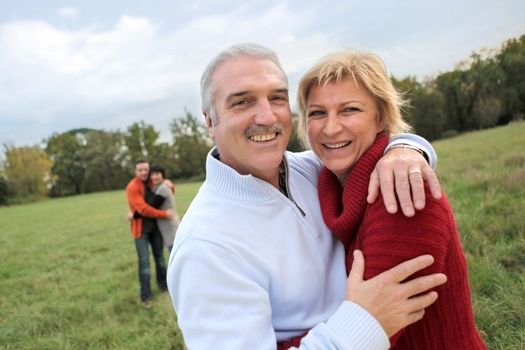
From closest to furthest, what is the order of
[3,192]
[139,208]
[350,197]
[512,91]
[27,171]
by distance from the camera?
[350,197], [139,208], [512,91], [3,192], [27,171]

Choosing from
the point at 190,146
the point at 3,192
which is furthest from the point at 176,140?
the point at 3,192

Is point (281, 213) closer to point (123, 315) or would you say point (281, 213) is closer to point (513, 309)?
point (513, 309)

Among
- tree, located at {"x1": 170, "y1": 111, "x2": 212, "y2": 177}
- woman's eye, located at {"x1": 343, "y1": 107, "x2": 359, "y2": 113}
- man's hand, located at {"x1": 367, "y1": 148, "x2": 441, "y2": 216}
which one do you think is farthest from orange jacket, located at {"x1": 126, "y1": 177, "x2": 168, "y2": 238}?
tree, located at {"x1": 170, "y1": 111, "x2": 212, "y2": 177}

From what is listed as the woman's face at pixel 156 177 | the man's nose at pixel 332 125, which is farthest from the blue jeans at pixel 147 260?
the man's nose at pixel 332 125

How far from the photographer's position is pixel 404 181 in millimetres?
1407

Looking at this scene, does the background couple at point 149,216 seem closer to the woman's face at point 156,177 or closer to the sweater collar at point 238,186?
the woman's face at point 156,177

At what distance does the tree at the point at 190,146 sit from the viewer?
58281mm

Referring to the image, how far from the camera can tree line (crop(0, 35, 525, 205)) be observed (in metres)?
36.5

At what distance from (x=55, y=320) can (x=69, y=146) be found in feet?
228

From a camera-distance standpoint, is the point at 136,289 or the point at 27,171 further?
the point at 27,171

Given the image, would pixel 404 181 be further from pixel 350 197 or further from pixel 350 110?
pixel 350 110

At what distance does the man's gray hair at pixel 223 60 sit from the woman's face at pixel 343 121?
0.25 meters

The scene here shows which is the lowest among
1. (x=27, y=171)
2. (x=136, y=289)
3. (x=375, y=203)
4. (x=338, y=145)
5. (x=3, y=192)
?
(x=136, y=289)

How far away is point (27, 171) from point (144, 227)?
2420 inches
